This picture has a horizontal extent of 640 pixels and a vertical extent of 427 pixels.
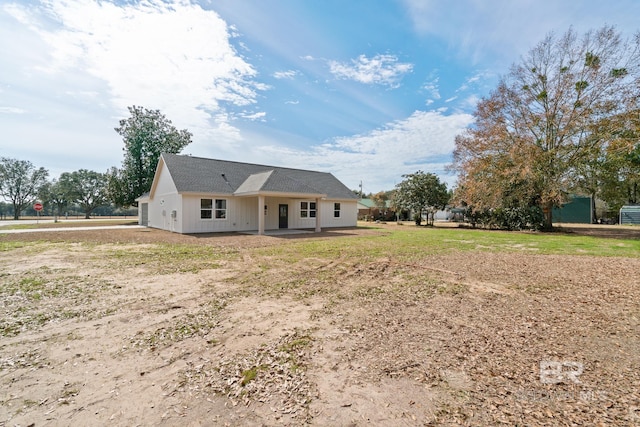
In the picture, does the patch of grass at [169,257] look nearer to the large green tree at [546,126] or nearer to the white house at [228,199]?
the white house at [228,199]

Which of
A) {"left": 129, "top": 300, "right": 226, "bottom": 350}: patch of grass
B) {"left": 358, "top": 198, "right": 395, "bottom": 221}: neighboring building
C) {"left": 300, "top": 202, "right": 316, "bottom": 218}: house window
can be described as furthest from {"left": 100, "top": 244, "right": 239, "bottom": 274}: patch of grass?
{"left": 358, "top": 198, "right": 395, "bottom": 221}: neighboring building

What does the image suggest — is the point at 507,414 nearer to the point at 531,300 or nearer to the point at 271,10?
the point at 531,300

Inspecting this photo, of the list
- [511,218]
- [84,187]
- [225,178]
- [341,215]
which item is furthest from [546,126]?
[84,187]

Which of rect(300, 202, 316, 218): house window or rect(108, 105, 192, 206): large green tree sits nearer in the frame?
rect(300, 202, 316, 218): house window

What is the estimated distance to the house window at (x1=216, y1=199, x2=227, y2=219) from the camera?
18969mm

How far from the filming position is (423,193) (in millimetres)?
26641

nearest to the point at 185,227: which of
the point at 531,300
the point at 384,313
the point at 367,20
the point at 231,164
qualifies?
the point at 231,164

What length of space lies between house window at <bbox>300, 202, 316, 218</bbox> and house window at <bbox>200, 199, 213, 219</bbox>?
6726 mm

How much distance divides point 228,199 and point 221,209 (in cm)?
79

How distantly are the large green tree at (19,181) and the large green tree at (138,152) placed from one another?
29054mm

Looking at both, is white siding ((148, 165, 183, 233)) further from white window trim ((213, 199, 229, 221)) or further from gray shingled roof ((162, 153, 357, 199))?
white window trim ((213, 199, 229, 221))

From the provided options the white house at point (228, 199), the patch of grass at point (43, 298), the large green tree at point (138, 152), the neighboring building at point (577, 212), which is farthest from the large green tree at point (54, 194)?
the neighboring building at point (577, 212)

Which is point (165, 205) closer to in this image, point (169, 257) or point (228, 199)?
point (228, 199)

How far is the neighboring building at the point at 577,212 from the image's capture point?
3303 cm
